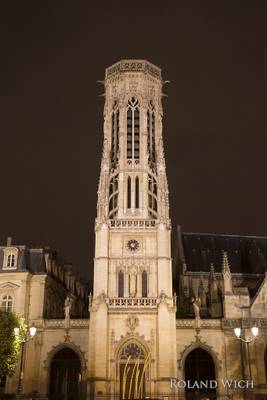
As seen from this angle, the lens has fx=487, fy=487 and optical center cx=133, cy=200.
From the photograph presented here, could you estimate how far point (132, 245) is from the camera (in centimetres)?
4412

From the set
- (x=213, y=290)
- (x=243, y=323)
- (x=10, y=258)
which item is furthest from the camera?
(x=213, y=290)

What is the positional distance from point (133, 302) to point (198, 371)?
8385mm

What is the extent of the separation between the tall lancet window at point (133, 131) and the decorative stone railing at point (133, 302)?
1356 centimetres

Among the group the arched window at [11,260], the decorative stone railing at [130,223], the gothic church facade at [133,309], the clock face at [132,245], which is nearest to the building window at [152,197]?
the gothic church facade at [133,309]

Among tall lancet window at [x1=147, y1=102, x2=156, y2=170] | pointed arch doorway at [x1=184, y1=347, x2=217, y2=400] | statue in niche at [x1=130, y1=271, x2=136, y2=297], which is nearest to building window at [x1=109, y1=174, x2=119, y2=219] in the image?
tall lancet window at [x1=147, y1=102, x2=156, y2=170]

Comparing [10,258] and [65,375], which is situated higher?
[10,258]

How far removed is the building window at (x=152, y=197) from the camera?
152 ft

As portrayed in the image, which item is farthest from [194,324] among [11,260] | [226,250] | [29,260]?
[11,260]

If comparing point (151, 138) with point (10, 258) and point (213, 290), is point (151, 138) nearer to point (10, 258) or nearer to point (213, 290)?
point (213, 290)

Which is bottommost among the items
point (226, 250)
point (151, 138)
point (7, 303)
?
point (7, 303)

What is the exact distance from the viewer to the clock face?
145 feet

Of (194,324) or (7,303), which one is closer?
(194,324)

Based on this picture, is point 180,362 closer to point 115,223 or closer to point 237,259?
point 115,223

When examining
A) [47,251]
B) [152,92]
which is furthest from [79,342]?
[152,92]
